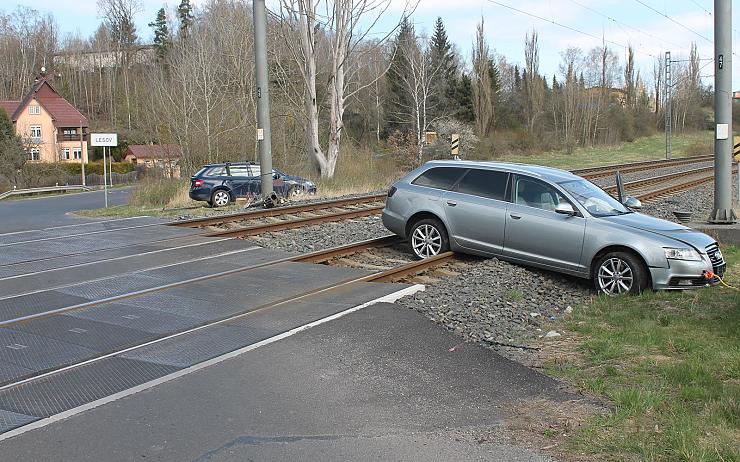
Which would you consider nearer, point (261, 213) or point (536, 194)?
point (536, 194)

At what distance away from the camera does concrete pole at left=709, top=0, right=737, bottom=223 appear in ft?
50.4

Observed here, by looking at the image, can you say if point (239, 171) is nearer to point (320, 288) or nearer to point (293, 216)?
point (293, 216)

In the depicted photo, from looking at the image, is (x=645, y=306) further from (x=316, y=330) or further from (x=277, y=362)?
(x=277, y=362)

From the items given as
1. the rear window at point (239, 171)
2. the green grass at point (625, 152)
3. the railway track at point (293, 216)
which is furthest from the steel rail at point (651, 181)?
the green grass at point (625, 152)

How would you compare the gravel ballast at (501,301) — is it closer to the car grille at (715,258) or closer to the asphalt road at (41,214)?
the car grille at (715,258)

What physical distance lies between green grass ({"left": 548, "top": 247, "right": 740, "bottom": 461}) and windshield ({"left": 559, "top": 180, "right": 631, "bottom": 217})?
5.35 feet

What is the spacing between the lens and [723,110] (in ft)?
50.9

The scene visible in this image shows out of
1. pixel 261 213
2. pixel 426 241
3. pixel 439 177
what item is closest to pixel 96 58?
pixel 261 213

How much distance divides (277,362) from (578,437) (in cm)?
281

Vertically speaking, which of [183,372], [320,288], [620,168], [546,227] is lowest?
[183,372]

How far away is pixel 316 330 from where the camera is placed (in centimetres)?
789

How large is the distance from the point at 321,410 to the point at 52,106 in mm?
90263

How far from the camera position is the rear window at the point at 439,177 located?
41.0ft

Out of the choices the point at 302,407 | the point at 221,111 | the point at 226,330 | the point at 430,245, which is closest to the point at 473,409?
the point at 302,407
